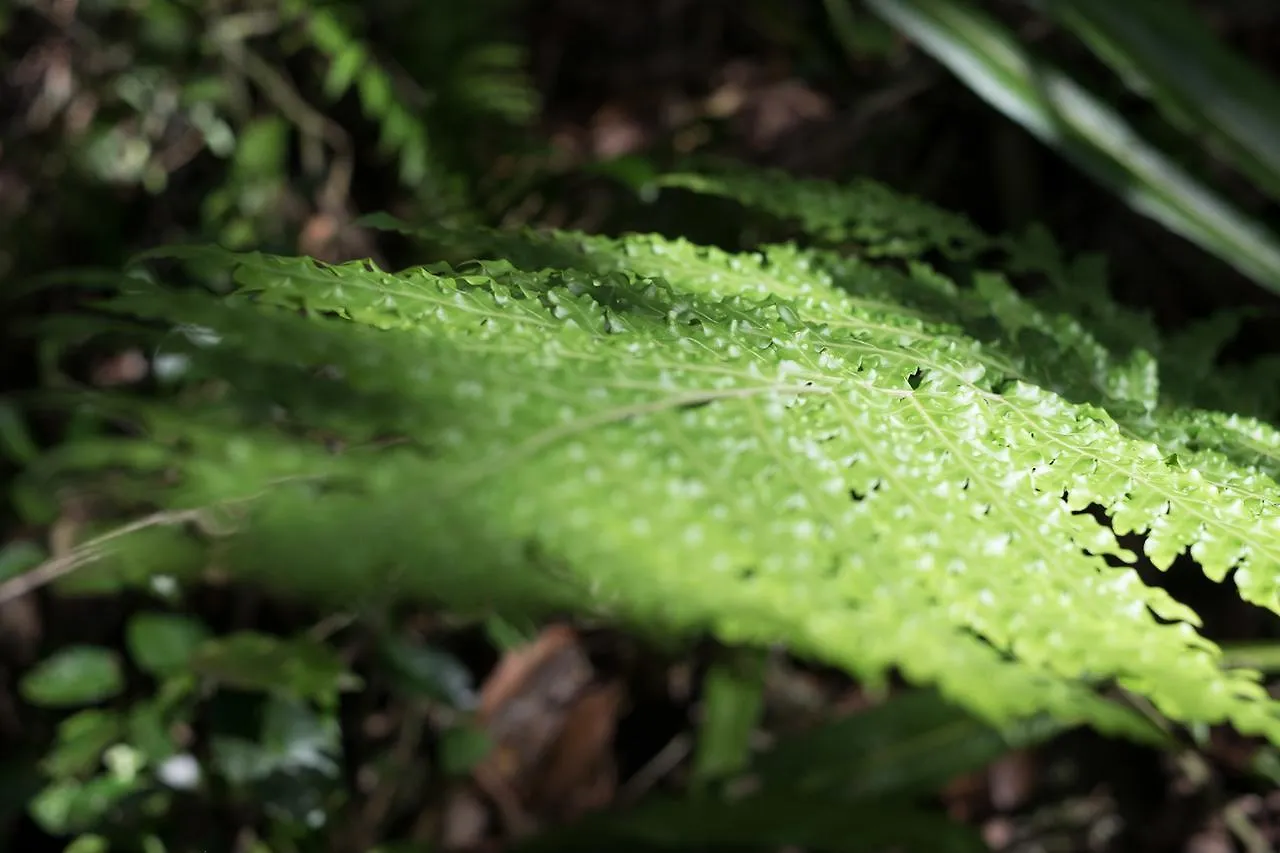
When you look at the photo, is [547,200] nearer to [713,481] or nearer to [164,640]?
[164,640]

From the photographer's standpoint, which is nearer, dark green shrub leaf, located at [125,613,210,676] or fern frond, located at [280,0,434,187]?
dark green shrub leaf, located at [125,613,210,676]

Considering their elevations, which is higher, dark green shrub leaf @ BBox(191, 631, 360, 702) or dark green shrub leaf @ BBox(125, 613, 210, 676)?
dark green shrub leaf @ BBox(191, 631, 360, 702)

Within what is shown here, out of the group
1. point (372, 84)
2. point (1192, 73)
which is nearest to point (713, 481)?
point (1192, 73)

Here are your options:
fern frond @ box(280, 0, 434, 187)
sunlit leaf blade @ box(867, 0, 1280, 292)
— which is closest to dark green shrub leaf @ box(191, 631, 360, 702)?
fern frond @ box(280, 0, 434, 187)

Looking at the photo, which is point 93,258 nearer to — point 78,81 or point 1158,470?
point 78,81

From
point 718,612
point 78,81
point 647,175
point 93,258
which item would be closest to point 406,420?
point 718,612

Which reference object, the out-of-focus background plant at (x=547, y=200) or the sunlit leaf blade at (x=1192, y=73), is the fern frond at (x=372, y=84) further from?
the sunlit leaf blade at (x=1192, y=73)

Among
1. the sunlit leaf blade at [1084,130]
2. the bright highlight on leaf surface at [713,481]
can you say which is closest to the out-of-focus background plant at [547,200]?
the sunlit leaf blade at [1084,130]

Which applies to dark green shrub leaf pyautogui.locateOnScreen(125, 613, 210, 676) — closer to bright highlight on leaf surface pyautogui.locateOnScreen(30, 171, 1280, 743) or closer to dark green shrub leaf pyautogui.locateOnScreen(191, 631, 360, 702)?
dark green shrub leaf pyautogui.locateOnScreen(191, 631, 360, 702)
